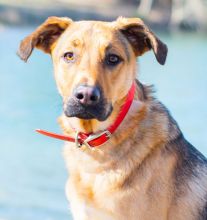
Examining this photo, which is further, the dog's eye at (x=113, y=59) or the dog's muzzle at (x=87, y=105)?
the dog's eye at (x=113, y=59)

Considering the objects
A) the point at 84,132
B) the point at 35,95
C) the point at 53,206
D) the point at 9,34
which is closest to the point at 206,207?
the point at 84,132

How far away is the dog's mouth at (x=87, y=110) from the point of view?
3959mm

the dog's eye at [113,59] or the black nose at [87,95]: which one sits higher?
the dog's eye at [113,59]

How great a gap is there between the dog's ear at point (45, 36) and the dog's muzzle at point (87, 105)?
0.43 meters

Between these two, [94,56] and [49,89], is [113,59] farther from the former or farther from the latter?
[49,89]

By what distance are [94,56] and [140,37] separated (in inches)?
14.1

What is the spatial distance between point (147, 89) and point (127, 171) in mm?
564

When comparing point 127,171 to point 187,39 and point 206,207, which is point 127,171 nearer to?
point 206,207

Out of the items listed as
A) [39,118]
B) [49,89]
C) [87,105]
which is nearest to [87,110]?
[87,105]

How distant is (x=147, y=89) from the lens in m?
4.42

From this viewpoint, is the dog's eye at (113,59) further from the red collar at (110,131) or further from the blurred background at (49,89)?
the blurred background at (49,89)

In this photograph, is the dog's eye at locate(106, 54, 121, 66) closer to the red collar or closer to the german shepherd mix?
the german shepherd mix

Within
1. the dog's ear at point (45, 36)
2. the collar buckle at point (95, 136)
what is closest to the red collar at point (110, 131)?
the collar buckle at point (95, 136)

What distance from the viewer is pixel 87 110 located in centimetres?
397
